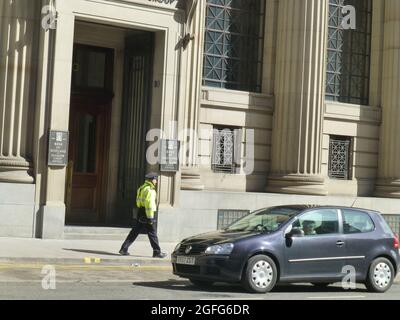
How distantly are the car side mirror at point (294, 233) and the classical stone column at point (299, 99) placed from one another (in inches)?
379

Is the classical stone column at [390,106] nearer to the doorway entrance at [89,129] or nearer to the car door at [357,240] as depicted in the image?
the doorway entrance at [89,129]

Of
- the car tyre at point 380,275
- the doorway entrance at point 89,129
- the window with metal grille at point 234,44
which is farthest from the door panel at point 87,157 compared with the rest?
the car tyre at point 380,275

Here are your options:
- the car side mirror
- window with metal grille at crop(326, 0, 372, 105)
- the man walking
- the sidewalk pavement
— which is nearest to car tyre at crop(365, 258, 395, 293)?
the car side mirror

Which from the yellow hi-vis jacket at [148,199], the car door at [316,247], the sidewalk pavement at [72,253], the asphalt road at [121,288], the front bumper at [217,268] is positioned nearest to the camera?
the asphalt road at [121,288]

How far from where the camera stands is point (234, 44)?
74.9ft

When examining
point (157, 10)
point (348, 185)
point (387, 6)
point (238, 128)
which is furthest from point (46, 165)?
point (387, 6)

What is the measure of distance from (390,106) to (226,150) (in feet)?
20.1

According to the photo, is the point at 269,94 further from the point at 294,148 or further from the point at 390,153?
the point at 390,153

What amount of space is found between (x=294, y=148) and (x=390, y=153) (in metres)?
3.92

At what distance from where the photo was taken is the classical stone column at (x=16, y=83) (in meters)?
18.4

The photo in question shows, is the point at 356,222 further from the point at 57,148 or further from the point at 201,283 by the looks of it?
the point at 57,148

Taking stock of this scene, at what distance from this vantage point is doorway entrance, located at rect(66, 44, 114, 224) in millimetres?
21328

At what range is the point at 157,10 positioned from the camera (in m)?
19.9

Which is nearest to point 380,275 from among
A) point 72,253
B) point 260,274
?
point 260,274
